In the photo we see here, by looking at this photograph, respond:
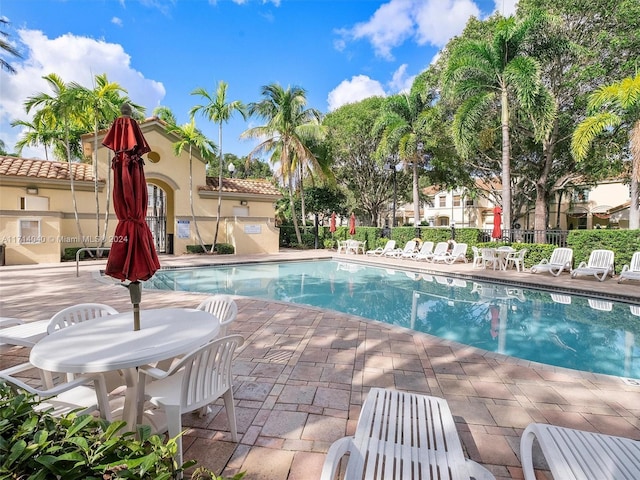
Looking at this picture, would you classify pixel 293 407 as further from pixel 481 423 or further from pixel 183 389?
pixel 481 423

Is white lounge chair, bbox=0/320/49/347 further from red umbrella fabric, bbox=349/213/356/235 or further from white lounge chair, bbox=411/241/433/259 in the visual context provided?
red umbrella fabric, bbox=349/213/356/235

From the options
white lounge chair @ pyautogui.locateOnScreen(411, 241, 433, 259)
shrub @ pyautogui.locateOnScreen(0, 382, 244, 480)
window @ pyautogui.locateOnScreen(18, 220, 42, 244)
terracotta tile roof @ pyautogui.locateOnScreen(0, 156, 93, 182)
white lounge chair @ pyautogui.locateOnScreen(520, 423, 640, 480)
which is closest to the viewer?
shrub @ pyautogui.locateOnScreen(0, 382, 244, 480)

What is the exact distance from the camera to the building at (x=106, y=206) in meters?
13.8

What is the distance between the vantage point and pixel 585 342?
230 inches

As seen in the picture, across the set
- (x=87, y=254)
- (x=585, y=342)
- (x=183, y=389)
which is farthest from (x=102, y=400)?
(x=87, y=254)

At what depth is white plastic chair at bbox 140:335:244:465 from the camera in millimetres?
2203

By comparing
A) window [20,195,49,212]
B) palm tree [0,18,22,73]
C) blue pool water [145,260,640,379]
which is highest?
A: palm tree [0,18,22,73]

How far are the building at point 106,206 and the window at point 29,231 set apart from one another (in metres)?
0.03

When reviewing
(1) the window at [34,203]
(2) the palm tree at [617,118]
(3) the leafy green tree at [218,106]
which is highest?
(3) the leafy green tree at [218,106]

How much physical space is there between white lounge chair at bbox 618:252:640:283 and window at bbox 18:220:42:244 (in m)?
21.1

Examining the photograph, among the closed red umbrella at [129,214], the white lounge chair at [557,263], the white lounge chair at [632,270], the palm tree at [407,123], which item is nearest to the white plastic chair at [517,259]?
the white lounge chair at [557,263]

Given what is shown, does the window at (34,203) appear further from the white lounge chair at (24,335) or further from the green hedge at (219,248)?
the white lounge chair at (24,335)

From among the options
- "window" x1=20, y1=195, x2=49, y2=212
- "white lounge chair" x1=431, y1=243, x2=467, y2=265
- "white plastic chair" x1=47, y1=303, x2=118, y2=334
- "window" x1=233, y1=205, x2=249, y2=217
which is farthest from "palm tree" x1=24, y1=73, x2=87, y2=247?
"white lounge chair" x1=431, y1=243, x2=467, y2=265

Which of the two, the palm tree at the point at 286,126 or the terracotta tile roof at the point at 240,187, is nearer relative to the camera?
the terracotta tile roof at the point at 240,187
